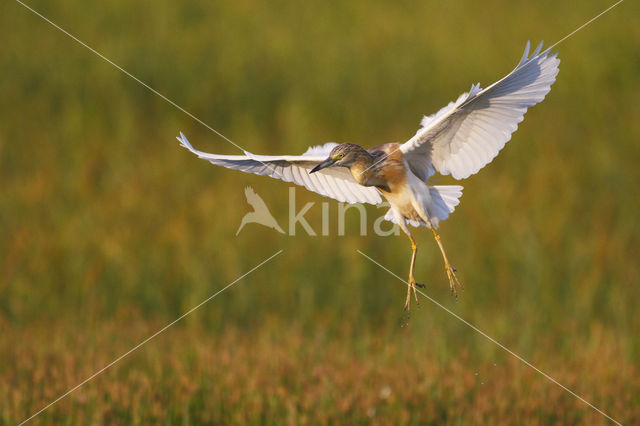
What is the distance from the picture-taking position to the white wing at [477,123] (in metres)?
1.08

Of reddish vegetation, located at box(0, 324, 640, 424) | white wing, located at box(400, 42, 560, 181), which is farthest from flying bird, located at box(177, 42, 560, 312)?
reddish vegetation, located at box(0, 324, 640, 424)

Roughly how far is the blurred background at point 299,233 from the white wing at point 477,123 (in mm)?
1621

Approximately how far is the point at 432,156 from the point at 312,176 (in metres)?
0.24

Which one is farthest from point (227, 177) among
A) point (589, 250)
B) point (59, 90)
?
point (589, 250)

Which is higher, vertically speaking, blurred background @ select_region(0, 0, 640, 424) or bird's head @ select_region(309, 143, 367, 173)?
blurred background @ select_region(0, 0, 640, 424)

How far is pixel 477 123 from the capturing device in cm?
119

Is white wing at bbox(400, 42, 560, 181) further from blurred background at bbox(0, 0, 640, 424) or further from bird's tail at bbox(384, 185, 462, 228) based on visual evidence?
blurred background at bbox(0, 0, 640, 424)

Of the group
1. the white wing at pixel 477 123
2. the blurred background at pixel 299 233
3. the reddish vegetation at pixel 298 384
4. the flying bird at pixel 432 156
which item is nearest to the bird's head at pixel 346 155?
the flying bird at pixel 432 156

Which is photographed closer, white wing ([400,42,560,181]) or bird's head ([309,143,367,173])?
bird's head ([309,143,367,173])

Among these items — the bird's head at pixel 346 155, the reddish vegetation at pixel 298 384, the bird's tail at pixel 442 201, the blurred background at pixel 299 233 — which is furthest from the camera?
the blurred background at pixel 299 233

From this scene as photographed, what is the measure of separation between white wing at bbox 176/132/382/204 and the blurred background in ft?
4.98

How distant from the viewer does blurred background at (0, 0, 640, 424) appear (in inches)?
155

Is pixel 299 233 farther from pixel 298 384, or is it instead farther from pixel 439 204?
pixel 439 204

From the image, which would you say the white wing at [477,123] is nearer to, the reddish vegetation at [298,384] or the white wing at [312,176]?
the white wing at [312,176]
